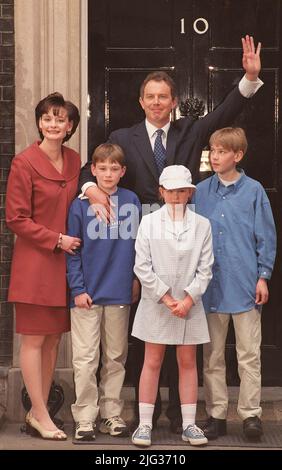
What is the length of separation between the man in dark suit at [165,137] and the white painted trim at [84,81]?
598 mm

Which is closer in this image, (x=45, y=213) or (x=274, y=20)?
(x=45, y=213)

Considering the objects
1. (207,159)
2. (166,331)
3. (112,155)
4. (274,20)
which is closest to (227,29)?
(274,20)

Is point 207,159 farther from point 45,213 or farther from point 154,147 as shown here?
point 45,213

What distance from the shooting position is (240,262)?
642 cm

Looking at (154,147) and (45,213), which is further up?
(154,147)

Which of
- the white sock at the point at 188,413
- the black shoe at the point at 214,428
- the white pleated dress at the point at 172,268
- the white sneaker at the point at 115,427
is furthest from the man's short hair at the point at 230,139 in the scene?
the white sneaker at the point at 115,427

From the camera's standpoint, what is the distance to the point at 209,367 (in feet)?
21.4

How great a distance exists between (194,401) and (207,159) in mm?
1865

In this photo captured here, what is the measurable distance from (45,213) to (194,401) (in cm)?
139

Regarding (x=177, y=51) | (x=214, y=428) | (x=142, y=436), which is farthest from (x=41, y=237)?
(x=177, y=51)

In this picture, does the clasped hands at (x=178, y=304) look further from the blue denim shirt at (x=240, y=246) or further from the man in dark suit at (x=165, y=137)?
the man in dark suit at (x=165, y=137)

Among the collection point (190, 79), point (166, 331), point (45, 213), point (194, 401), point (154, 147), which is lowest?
point (194, 401)

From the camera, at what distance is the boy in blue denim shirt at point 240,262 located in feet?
21.0

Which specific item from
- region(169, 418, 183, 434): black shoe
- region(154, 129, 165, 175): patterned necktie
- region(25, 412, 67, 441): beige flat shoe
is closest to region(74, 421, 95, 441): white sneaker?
region(25, 412, 67, 441): beige flat shoe
